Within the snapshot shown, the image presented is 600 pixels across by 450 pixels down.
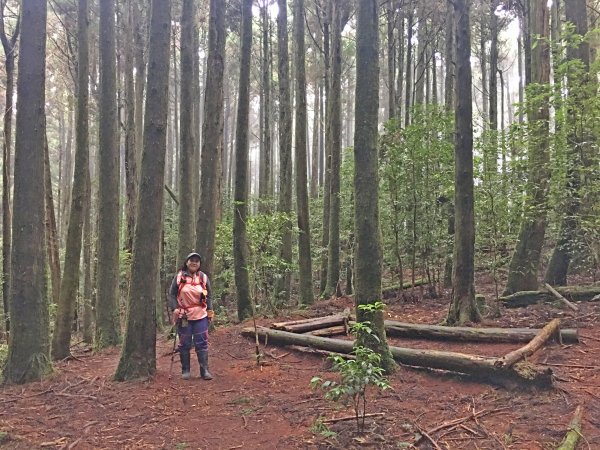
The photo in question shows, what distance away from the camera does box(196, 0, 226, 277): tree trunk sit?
33.7ft

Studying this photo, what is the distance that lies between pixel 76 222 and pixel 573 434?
910 cm

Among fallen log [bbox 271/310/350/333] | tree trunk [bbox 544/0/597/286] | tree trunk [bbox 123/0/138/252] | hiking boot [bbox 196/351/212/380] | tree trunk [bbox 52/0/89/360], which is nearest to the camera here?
hiking boot [bbox 196/351/212/380]

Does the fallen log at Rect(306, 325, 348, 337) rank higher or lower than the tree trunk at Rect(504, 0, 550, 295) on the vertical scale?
lower

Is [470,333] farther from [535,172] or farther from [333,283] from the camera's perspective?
[333,283]

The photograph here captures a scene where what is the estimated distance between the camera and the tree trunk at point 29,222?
6625 mm

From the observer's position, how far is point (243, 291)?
11305 mm

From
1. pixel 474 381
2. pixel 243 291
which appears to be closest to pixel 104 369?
pixel 243 291

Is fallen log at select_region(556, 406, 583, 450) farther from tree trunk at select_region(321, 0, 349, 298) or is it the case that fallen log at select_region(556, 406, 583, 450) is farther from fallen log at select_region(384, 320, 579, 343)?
tree trunk at select_region(321, 0, 349, 298)

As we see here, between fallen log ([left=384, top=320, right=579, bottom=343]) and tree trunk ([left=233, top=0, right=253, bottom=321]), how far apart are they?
407 cm

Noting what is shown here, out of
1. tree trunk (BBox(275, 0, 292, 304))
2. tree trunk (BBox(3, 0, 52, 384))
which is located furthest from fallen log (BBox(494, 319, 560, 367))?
tree trunk (BBox(275, 0, 292, 304))

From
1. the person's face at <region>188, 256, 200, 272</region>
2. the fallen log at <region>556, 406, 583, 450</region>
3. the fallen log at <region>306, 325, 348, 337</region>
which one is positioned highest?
the person's face at <region>188, 256, 200, 272</region>

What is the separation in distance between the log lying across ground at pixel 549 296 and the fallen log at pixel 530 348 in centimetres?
266

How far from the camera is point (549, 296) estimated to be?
9422 mm

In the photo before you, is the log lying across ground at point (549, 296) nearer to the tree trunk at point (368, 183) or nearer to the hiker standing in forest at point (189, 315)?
the tree trunk at point (368, 183)
